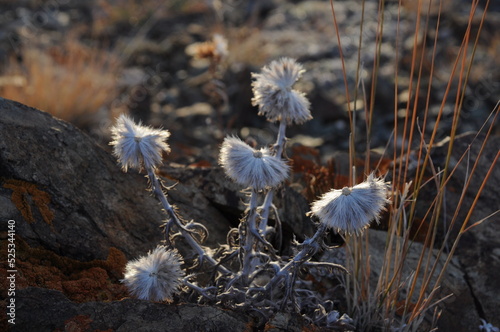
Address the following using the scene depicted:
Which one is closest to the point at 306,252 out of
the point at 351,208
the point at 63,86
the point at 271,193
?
the point at 351,208

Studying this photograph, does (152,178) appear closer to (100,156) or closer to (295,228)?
(100,156)

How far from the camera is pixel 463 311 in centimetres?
244

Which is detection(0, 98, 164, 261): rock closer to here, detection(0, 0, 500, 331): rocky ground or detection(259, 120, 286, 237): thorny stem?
detection(0, 0, 500, 331): rocky ground

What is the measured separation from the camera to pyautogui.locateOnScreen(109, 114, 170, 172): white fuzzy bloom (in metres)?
1.85

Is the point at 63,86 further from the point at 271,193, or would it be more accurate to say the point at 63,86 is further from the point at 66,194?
the point at 271,193

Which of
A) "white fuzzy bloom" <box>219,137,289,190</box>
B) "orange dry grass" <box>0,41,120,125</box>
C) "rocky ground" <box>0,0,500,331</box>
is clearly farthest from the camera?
"orange dry grass" <box>0,41,120,125</box>

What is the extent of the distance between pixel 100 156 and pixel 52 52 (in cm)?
505

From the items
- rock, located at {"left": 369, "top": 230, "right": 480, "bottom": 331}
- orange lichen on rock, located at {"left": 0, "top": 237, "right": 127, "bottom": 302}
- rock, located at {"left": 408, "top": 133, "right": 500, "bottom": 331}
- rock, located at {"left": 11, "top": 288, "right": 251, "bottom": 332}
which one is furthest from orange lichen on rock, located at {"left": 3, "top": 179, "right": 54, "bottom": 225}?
rock, located at {"left": 408, "top": 133, "right": 500, "bottom": 331}

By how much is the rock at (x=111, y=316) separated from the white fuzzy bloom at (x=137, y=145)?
426mm

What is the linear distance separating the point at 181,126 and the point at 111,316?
15.6ft

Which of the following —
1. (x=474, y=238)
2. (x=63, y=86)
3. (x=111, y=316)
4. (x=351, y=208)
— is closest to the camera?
(x=351, y=208)

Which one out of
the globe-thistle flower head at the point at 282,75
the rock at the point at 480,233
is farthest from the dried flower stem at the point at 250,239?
the rock at the point at 480,233

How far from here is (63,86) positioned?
571cm

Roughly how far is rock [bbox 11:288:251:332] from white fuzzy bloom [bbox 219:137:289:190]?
411 mm
